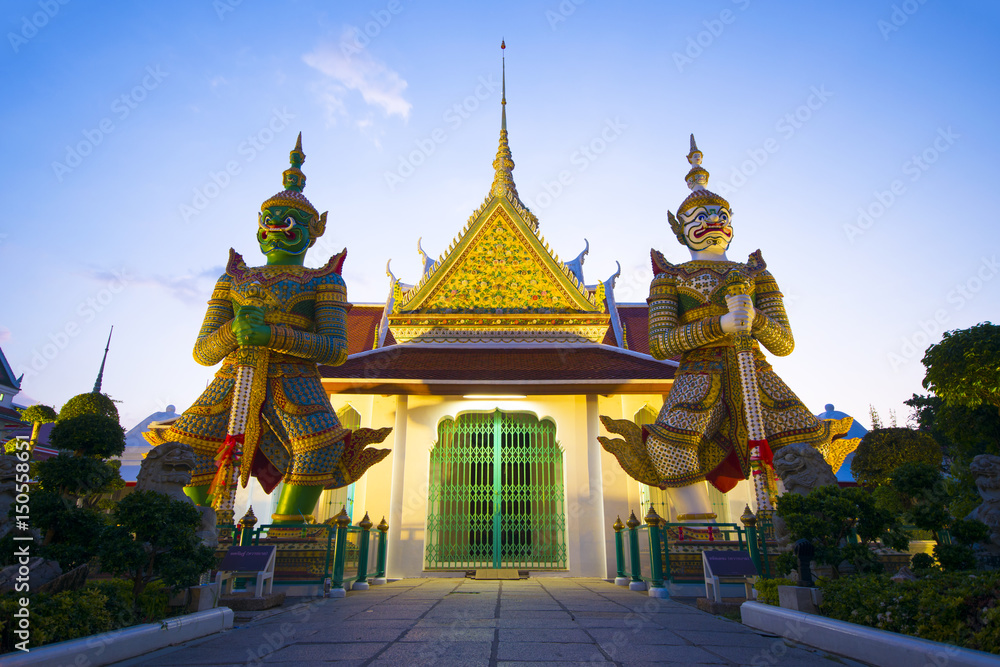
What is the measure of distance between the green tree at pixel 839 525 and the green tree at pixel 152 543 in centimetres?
460

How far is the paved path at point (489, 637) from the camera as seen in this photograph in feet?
10.8

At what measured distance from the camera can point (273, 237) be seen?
320 inches

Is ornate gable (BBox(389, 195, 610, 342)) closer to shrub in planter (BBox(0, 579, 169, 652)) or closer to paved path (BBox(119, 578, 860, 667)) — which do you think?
paved path (BBox(119, 578, 860, 667))

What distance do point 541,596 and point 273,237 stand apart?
5.95m

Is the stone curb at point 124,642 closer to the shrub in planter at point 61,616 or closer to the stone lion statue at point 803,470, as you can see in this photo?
the shrub in planter at point 61,616

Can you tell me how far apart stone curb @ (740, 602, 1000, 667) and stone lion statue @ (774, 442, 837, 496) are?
4.51 ft

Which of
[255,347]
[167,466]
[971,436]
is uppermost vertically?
[255,347]

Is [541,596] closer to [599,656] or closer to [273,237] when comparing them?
[599,656]

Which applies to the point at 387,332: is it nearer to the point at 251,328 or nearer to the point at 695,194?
the point at 251,328

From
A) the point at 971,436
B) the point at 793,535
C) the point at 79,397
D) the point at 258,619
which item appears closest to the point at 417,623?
the point at 258,619

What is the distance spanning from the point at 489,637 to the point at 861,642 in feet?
7.48

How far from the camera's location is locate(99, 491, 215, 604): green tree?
388cm

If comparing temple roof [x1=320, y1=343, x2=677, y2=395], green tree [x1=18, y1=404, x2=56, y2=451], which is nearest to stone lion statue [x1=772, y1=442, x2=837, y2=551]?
temple roof [x1=320, y1=343, x2=677, y2=395]

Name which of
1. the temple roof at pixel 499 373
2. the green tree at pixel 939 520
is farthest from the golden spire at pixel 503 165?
the green tree at pixel 939 520
